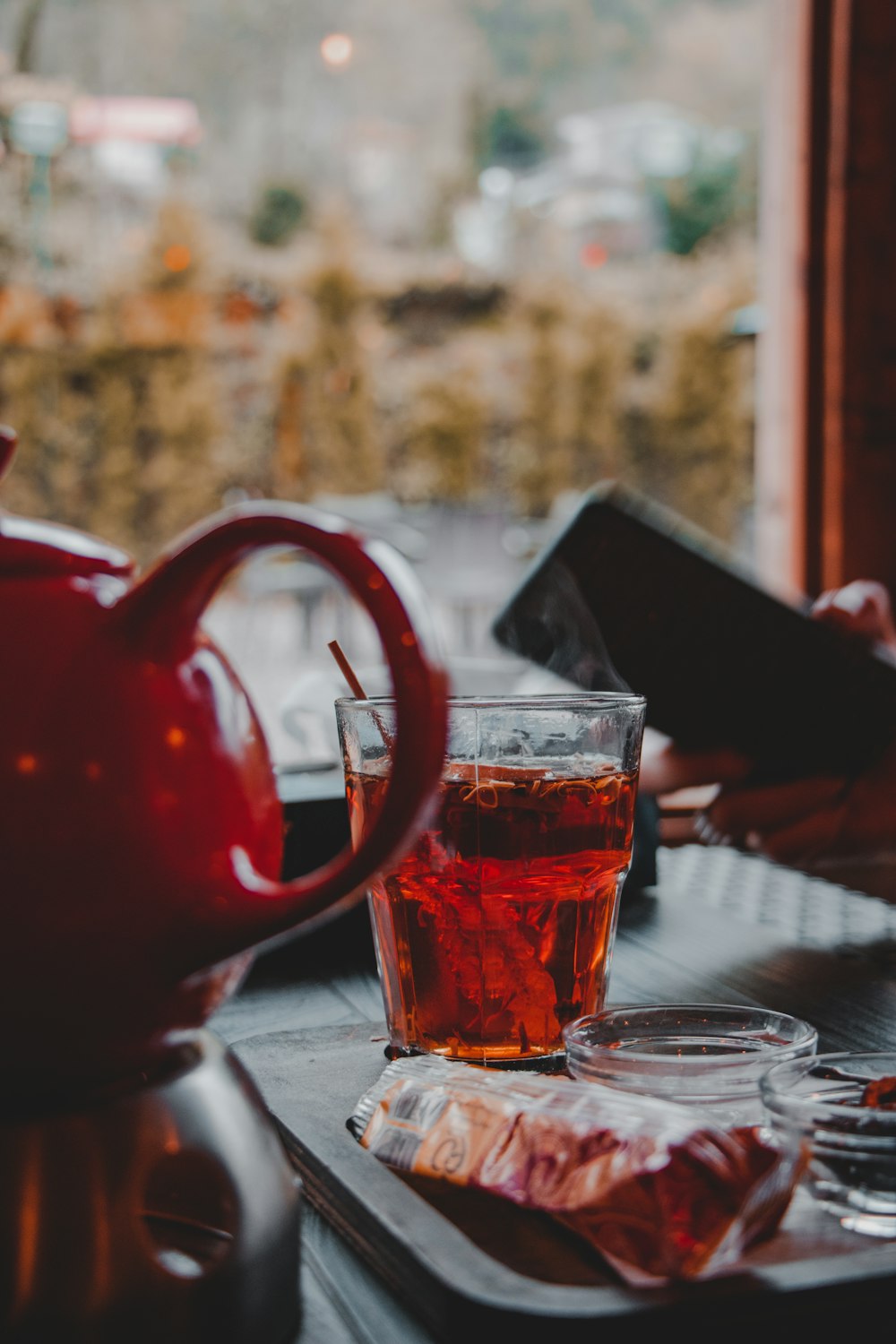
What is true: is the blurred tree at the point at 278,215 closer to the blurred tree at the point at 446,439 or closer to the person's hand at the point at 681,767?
the blurred tree at the point at 446,439

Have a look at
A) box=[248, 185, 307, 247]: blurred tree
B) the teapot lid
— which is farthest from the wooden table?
box=[248, 185, 307, 247]: blurred tree

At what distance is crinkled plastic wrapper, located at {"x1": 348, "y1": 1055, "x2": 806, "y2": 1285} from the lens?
0.37 metres

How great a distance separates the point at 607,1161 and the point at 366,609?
18 centimetres

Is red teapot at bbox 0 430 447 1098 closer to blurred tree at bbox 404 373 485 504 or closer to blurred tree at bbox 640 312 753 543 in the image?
blurred tree at bbox 404 373 485 504

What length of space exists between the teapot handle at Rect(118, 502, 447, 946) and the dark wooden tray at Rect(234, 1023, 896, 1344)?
0.39ft

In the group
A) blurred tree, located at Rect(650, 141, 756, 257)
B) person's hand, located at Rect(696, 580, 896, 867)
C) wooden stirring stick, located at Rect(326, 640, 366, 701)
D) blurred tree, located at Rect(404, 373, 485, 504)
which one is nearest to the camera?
wooden stirring stick, located at Rect(326, 640, 366, 701)

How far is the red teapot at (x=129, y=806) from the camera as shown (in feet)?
1.13

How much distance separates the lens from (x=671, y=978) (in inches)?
29.4

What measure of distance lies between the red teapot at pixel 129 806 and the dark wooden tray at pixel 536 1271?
10 centimetres

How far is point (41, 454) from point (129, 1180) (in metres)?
6.82

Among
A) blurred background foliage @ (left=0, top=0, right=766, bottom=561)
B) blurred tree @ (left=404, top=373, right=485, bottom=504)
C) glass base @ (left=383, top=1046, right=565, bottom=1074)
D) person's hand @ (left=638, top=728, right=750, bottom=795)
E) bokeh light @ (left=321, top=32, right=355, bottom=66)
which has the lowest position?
glass base @ (left=383, top=1046, right=565, bottom=1074)


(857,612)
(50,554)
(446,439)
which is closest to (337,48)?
(446,439)

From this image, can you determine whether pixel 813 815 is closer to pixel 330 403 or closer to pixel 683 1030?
pixel 683 1030

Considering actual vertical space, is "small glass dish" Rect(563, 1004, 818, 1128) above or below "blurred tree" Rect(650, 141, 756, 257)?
below
